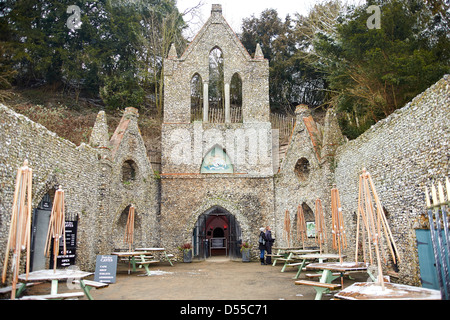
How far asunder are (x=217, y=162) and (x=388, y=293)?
45.4ft

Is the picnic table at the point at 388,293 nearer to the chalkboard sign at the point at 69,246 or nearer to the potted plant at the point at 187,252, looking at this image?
the chalkboard sign at the point at 69,246

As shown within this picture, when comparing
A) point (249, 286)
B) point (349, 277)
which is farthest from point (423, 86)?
point (249, 286)

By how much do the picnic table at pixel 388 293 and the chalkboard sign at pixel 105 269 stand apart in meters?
6.00

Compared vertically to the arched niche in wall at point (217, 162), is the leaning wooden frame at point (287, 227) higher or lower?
lower

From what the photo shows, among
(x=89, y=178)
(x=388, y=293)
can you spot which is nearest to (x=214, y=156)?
(x=89, y=178)

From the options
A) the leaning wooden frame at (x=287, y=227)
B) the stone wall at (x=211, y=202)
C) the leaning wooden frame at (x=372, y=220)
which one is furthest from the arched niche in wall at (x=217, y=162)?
the leaning wooden frame at (x=372, y=220)

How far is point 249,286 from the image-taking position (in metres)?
9.09

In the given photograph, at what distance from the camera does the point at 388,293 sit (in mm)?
4555

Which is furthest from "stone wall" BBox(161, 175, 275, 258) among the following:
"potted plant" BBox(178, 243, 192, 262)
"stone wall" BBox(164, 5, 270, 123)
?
"stone wall" BBox(164, 5, 270, 123)

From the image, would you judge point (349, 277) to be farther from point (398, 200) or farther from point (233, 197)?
point (233, 197)

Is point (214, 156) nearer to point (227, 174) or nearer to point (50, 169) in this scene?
point (227, 174)

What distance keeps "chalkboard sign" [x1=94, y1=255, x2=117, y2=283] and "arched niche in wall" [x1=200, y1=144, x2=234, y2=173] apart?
9412 millimetres

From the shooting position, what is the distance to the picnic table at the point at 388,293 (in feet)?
14.0

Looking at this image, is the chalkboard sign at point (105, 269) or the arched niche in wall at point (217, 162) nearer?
the chalkboard sign at point (105, 269)
